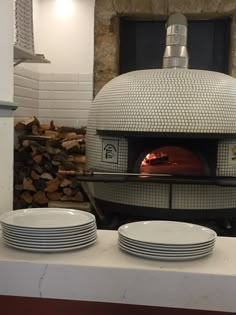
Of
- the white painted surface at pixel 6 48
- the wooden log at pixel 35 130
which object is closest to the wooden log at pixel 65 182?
the wooden log at pixel 35 130

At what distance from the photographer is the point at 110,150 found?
2178 millimetres

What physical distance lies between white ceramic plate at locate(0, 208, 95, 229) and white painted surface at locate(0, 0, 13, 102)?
0.48m

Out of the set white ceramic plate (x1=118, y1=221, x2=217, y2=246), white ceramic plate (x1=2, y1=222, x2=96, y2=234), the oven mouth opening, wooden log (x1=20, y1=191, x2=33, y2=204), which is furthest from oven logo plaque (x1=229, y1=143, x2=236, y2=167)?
wooden log (x1=20, y1=191, x2=33, y2=204)

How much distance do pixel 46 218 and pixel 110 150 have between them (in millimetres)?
1059

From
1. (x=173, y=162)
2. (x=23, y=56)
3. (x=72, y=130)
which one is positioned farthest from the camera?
(x=72, y=130)

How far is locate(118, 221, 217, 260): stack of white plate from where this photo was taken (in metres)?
0.98

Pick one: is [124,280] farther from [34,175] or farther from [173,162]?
[34,175]

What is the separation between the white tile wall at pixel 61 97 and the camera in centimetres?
333

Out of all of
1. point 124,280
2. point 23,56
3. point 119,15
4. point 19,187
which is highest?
point 119,15

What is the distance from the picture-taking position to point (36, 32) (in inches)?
132

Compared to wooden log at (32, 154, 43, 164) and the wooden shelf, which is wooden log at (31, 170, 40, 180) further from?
the wooden shelf

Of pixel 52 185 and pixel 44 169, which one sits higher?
pixel 44 169

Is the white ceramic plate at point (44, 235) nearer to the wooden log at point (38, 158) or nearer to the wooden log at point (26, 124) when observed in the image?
the wooden log at point (38, 158)

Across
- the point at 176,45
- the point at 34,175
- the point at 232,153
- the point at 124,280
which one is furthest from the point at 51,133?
the point at 124,280
